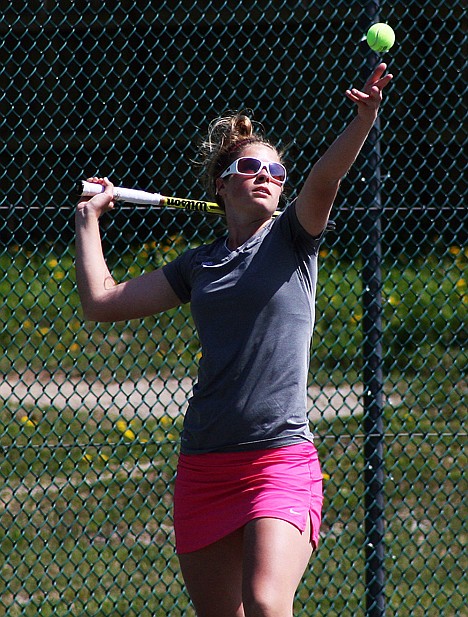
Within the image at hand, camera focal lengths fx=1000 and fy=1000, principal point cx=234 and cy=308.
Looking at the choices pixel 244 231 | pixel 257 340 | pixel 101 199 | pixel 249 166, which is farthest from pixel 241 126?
pixel 257 340

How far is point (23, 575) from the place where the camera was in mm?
4473

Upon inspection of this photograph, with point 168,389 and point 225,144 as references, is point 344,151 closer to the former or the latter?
point 225,144

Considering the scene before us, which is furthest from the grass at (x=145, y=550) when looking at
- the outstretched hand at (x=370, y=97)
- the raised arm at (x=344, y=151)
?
the outstretched hand at (x=370, y=97)

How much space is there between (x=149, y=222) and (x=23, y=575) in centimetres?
258

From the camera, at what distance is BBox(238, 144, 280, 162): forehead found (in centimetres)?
277

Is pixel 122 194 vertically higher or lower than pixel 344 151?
lower

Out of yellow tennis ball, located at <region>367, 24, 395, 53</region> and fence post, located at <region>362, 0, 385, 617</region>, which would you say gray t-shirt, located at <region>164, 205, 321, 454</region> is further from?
fence post, located at <region>362, 0, 385, 617</region>

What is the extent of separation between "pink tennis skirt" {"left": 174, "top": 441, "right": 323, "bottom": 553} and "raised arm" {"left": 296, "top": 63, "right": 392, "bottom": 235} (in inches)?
25.5

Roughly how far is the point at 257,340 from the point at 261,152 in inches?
22.0

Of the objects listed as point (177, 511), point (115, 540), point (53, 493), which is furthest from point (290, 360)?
point (53, 493)

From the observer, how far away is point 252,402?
259cm

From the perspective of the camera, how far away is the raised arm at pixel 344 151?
2.42m

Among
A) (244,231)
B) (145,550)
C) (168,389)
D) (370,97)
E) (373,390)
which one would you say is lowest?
(145,550)

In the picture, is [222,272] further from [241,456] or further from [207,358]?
[241,456]
